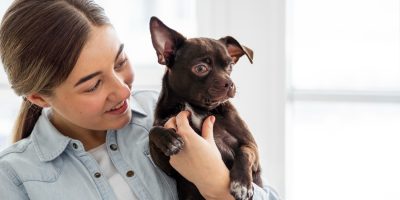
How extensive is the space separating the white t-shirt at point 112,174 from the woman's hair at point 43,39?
23 centimetres

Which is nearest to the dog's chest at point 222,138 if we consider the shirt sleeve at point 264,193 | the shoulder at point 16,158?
the shirt sleeve at point 264,193

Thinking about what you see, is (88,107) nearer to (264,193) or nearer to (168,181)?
(168,181)

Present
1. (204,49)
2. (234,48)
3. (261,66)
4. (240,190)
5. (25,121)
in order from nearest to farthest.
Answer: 1. (240,190)
2. (204,49)
3. (234,48)
4. (25,121)
5. (261,66)

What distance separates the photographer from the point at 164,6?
248 cm

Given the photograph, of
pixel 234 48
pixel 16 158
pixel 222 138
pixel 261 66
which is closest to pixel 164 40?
pixel 234 48

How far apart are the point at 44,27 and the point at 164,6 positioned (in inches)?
48.3

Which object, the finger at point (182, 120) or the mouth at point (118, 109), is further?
the mouth at point (118, 109)

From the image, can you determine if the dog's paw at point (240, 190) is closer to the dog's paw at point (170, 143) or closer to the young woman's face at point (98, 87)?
the dog's paw at point (170, 143)

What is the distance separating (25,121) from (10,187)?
0.30 m

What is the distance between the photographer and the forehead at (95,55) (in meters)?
1.30

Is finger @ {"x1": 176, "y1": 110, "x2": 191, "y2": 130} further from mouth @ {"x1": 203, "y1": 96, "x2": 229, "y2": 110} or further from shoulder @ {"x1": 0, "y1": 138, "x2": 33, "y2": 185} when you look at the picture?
shoulder @ {"x1": 0, "y1": 138, "x2": 33, "y2": 185}

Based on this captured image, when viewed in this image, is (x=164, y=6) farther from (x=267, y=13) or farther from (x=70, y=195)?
(x=70, y=195)
